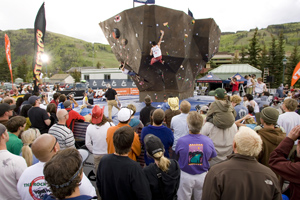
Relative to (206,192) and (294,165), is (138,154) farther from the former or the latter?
(294,165)

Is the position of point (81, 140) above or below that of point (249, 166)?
below

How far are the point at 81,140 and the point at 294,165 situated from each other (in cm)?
343

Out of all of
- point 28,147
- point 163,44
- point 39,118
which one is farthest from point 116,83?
point 28,147

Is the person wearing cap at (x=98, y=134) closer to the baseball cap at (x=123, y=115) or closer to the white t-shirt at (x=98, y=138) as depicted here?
the white t-shirt at (x=98, y=138)

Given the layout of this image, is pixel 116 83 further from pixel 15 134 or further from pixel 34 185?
pixel 34 185

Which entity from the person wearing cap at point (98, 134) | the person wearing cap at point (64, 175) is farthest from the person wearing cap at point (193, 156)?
the person wearing cap at point (64, 175)

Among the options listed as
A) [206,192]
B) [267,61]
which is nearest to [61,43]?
[267,61]

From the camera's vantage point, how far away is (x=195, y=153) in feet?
8.08

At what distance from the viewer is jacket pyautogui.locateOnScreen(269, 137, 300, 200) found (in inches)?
64.9

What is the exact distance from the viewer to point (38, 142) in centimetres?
176

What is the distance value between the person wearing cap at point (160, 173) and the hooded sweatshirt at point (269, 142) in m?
1.28

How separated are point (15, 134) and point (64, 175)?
84.7 inches

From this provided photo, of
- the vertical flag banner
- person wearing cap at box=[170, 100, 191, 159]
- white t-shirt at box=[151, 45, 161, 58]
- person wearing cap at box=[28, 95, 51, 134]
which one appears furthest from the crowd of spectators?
white t-shirt at box=[151, 45, 161, 58]

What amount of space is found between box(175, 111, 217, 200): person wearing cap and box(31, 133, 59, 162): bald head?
152 centimetres
